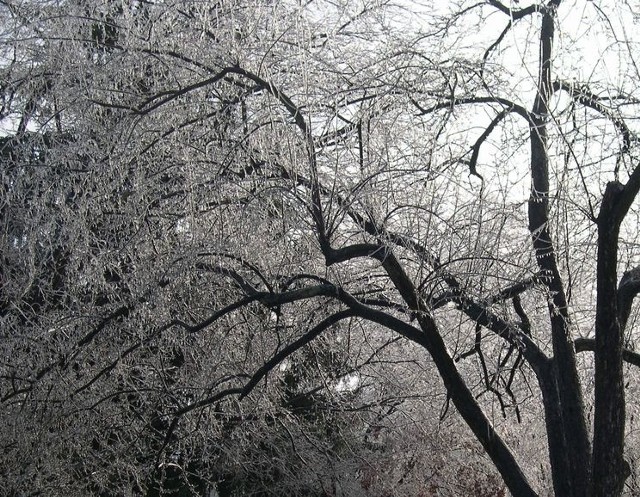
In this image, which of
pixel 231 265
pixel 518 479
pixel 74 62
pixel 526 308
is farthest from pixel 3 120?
pixel 518 479

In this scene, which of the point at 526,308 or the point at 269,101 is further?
the point at 526,308

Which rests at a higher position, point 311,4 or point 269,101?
point 311,4

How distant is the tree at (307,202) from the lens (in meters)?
5.36

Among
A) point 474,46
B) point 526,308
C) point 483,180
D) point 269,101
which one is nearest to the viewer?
point 269,101

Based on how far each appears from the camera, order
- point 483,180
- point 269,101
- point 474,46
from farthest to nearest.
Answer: point 474,46 → point 483,180 → point 269,101

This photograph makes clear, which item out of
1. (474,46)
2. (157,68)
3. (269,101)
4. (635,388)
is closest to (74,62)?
(157,68)

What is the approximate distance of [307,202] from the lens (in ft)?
17.2

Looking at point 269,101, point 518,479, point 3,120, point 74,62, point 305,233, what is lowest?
point 518,479

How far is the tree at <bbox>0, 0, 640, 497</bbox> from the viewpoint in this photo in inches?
211

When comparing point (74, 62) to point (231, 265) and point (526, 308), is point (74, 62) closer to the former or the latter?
point (231, 265)

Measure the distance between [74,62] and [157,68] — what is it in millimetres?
531

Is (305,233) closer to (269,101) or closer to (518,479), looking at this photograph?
(269,101)

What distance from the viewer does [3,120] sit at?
7625mm

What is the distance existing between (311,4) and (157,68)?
1340 millimetres
